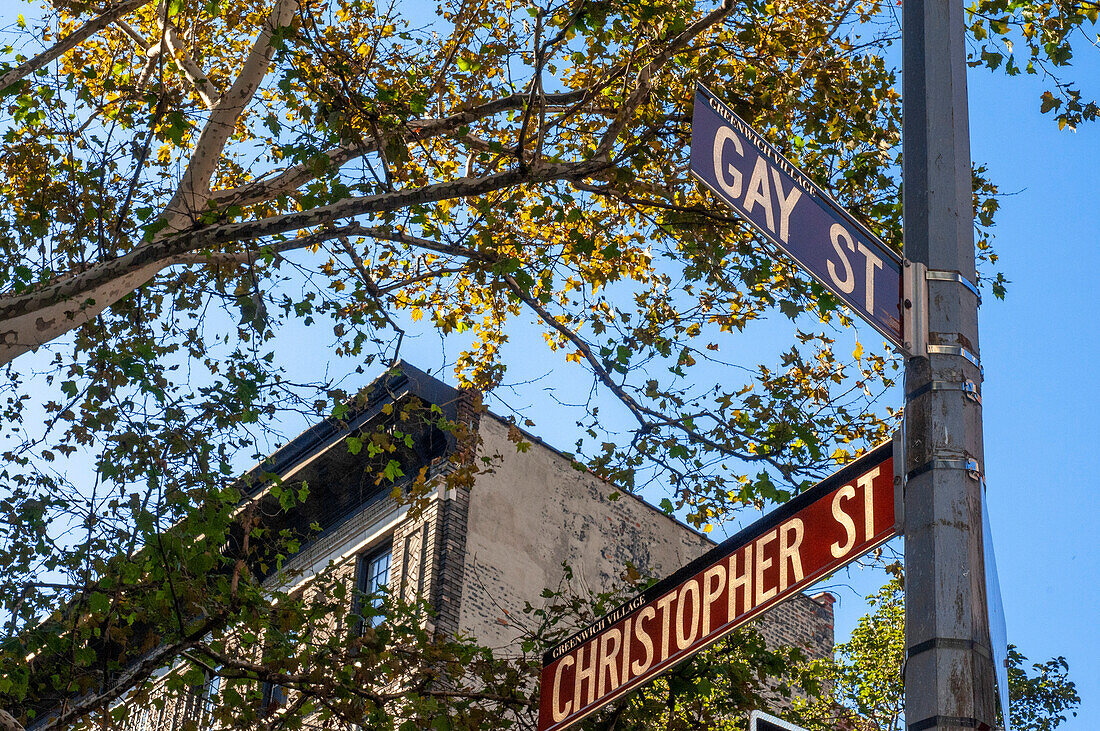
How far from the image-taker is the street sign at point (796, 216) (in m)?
3.79

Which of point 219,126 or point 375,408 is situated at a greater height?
point 375,408

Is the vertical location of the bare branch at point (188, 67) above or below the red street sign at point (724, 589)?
above

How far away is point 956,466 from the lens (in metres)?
3.43

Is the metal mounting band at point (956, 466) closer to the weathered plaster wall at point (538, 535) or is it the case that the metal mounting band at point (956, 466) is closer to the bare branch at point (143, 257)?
the bare branch at point (143, 257)

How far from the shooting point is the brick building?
18484 mm

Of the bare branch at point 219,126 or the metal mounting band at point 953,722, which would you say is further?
the bare branch at point 219,126

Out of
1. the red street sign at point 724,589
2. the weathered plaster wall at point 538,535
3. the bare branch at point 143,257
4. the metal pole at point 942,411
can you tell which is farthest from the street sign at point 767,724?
the weathered plaster wall at point 538,535

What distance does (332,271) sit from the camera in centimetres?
1233

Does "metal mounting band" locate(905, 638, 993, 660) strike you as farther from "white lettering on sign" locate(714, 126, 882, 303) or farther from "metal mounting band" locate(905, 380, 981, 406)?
"white lettering on sign" locate(714, 126, 882, 303)

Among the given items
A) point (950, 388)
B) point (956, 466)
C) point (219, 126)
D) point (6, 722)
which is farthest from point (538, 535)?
point (956, 466)

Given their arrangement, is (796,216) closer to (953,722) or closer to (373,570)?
(953,722)

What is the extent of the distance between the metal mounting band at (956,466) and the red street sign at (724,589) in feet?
0.45

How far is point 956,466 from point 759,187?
1.10 metres

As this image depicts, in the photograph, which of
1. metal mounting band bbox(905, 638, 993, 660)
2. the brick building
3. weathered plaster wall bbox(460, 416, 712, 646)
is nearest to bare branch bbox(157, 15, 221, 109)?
the brick building
